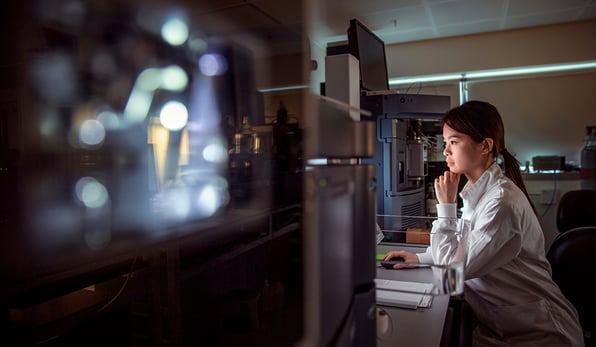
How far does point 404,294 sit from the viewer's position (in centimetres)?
104

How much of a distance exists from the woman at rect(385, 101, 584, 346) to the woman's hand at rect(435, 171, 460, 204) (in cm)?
5

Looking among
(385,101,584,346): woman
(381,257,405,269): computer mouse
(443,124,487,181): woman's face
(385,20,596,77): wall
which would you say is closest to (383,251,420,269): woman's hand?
(381,257,405,269): computer mouse

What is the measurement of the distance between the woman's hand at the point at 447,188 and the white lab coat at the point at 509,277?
13 cm

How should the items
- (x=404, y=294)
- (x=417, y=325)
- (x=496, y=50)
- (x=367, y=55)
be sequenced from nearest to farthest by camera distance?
(x=417, y=325), (x=404, y=294), (x=367, y=55), (x=496, y=50)

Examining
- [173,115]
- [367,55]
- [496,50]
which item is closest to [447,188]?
[367,55]

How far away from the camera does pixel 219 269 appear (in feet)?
1.86

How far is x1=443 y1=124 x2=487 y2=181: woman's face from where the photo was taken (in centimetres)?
128

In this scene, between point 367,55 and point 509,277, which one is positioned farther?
point 367,55

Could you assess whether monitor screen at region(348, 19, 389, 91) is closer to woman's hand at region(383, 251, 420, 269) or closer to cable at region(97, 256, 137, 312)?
woman's hand at region(383, 251, 420, 269)

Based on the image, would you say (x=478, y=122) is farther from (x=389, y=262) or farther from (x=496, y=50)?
(x=496, y=50)

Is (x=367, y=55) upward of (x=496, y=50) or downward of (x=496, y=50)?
downward

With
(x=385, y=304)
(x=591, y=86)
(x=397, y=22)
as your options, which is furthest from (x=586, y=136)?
(x=385, y=304)

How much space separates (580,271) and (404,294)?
0.68 m

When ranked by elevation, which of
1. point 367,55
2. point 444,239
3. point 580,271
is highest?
point 367,55
